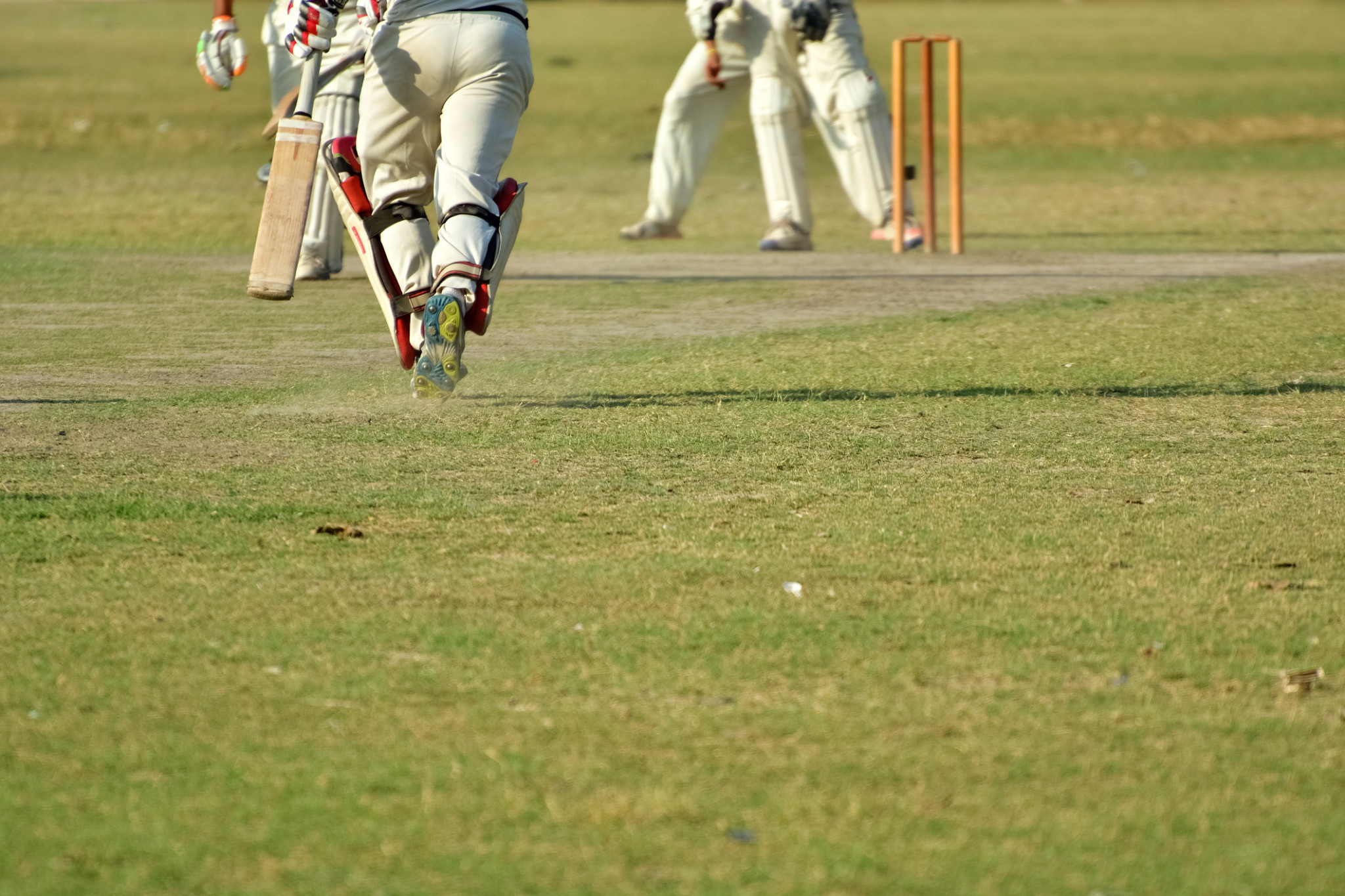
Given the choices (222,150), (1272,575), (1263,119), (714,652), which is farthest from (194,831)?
(1263,119)

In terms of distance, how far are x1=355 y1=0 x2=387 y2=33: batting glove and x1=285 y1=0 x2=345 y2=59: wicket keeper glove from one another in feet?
0.26

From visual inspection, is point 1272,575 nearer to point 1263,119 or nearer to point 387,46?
point 387,46

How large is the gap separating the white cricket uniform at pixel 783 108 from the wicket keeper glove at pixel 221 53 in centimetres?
479

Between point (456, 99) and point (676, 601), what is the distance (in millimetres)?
2867

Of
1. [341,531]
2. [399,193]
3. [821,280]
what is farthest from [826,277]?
[341,531]

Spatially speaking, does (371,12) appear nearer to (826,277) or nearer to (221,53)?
(221,53)

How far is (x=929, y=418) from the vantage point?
668cm

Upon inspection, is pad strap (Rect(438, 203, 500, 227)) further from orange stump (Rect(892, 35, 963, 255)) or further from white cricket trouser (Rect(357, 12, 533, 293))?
orange stump (Rect(892, 35, 963, 255))

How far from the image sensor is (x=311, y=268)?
11.2 m

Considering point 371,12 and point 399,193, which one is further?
point 399,193

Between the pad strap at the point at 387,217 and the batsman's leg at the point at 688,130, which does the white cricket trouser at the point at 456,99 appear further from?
the batsman's leg at the point at 688,130

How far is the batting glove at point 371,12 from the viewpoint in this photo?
21.4 feet

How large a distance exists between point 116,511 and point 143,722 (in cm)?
176

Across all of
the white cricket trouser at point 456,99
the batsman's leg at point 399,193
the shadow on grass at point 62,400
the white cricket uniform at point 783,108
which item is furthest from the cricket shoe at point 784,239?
the shadow on grass at point 62,400
